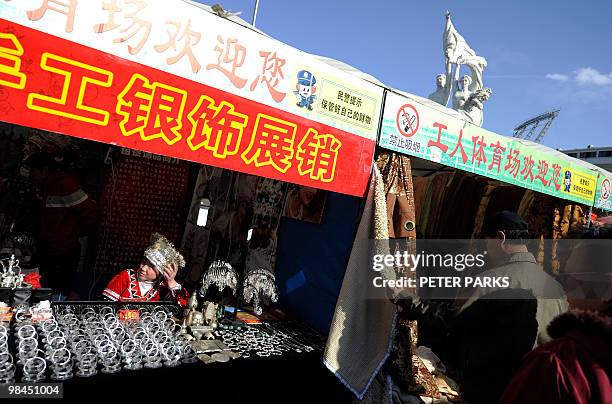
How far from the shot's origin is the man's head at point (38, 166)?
4238 millimetres

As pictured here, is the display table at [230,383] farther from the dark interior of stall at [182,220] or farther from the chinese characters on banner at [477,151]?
the chinese characters on banner at [477,151]

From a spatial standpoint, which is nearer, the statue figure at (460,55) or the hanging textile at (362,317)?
the hanging textile at (362,317)

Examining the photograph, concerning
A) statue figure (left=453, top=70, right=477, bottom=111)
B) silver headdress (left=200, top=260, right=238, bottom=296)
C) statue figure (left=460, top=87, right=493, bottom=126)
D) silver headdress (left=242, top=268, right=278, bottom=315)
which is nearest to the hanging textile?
silver headdress (left=242, top=268, right=278, bottom=315)

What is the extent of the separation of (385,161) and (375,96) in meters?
0.54

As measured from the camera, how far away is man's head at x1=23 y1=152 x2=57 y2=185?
13.9 ft

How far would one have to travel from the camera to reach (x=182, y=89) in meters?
2.14

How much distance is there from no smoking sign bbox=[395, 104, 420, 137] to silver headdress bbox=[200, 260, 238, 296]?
2014 mm

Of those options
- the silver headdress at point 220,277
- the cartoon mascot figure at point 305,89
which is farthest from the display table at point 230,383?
the cartoon mascot figure at point 305,89

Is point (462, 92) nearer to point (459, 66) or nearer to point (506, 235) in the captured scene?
point (459, 66)

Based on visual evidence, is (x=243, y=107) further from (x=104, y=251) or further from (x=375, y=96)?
(x=104, y=251)

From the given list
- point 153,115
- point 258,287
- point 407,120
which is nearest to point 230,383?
point 258,287

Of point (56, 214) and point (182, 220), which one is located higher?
point (182, 220)

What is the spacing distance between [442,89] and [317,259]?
21503 millimetres

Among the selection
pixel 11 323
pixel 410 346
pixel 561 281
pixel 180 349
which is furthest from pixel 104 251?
pixel 561 281
